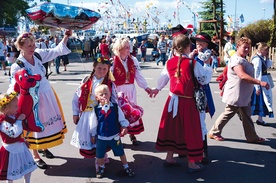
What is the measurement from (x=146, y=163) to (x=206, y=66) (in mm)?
1640

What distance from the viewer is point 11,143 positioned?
10.5 feet

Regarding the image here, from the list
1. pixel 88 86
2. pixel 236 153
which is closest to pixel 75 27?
pixel 88 86

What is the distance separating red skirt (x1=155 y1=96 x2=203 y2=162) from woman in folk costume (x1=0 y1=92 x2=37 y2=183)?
184cm

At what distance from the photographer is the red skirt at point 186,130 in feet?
12.5

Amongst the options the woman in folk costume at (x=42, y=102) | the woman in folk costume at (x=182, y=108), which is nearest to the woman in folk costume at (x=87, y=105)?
A: the woman in folk costume at (x=42, y=102)

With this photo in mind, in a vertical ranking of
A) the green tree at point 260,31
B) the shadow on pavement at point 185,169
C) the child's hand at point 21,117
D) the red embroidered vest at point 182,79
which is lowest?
the shadow on pavement at point 185,169

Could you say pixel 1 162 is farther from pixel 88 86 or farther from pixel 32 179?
pixel 88 86

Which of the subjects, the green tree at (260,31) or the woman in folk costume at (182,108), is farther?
the green tree at (260,31)

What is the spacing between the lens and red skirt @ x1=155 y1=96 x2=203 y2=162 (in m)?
3.82

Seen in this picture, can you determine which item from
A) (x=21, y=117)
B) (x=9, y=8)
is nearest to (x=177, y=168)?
(x=21, y=117)

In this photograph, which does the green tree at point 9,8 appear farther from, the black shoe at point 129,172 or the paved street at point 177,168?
the black shoe at point 129,172

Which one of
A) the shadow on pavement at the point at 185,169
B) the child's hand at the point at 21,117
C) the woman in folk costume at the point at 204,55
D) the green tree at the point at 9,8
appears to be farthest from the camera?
Answer: the green tree at the point at 9,8

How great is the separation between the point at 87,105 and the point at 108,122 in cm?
39

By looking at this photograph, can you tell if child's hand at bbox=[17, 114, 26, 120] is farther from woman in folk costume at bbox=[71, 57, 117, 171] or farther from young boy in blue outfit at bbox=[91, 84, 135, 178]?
young boy in blue outfit at bbox=[91, 84, 135, 178]
